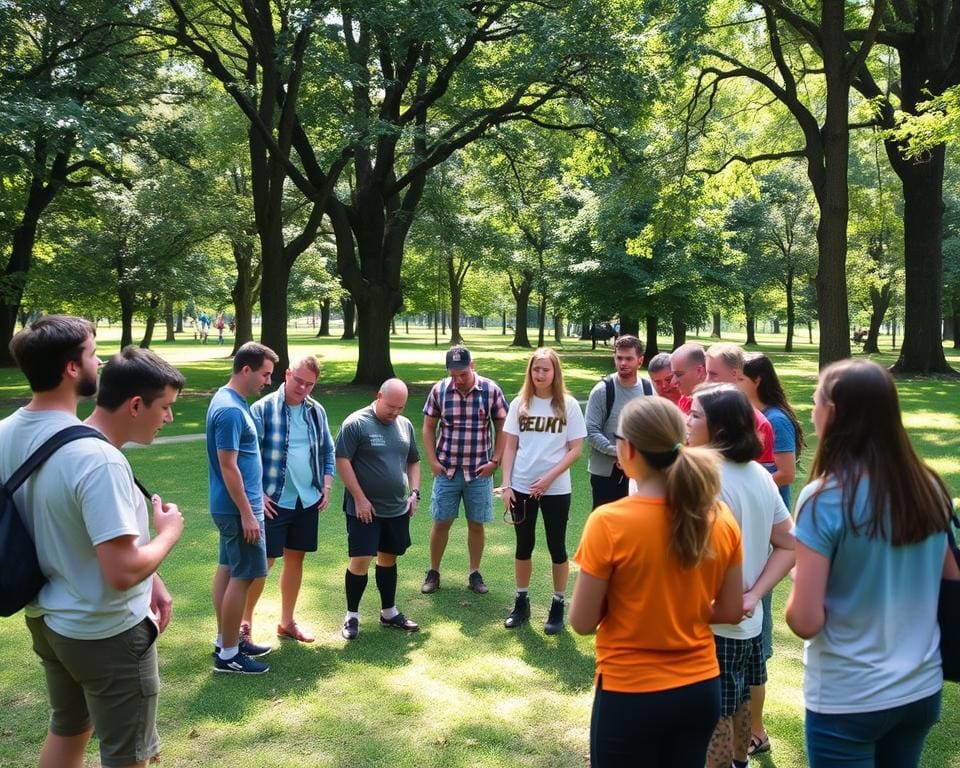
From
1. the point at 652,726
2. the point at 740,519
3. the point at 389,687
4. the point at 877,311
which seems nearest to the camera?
the point at 652,726

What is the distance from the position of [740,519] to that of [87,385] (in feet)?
8.44

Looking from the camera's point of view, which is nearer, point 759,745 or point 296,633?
point 759,745

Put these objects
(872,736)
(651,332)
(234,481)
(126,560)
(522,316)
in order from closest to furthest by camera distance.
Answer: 1. (872,736)
2. (126,560)
3. (234,481)
4. (651,332)
5. (522,316)

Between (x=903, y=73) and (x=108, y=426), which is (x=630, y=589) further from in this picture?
(x=903, y=73)

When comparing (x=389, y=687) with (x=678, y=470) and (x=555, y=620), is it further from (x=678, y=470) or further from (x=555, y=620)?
(x=678, y=470)

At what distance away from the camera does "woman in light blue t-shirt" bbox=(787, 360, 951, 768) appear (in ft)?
7.68

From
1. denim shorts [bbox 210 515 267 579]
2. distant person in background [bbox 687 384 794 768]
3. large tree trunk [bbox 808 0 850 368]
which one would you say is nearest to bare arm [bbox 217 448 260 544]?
denim shorts [bbox 210 515 267 579]

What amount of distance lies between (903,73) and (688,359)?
67.1 ft

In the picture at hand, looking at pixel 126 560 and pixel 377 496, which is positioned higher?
pixel 126 560

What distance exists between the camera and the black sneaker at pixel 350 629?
5.61m

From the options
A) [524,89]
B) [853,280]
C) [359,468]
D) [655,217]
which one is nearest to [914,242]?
[655,217]

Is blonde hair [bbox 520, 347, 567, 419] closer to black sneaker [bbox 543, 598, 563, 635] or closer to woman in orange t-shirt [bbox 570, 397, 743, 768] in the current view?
black sneaker [bbox 543, 598, 563, 635]

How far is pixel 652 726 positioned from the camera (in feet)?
8.10

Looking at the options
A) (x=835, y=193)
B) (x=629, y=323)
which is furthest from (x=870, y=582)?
(x=629, y=323)
